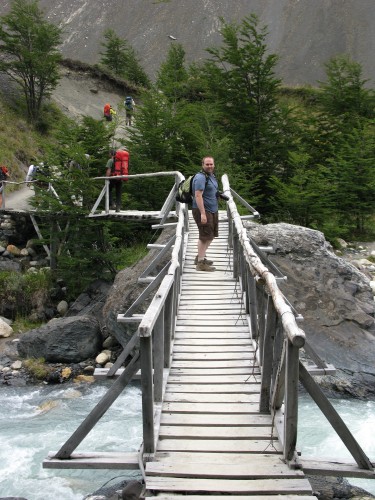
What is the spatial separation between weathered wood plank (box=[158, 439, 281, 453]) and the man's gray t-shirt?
460 cm

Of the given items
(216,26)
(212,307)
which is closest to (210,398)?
(212,307)

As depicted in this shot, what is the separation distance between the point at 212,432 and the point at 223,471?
0.59 metres

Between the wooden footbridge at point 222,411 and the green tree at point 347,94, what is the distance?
1889 cm

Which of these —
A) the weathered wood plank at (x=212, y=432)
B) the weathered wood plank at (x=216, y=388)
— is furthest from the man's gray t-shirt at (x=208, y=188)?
the weathered wood plank at (x=212, y=432)

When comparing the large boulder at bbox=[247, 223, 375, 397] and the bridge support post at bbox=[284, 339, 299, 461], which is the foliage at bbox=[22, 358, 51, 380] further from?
the bridge support post at bbox=[284, 339, 299, 461]

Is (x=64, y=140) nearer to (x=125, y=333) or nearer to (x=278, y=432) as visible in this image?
(x=125, y=333)

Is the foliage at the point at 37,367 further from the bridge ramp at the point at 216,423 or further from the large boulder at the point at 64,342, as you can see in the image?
the bridge ramp at the point at 216,423

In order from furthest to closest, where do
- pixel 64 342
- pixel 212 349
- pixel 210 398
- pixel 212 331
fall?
1. pixel 64 342
2. pixel 212 331
3. pixel 212 349
4. pixel 210 398

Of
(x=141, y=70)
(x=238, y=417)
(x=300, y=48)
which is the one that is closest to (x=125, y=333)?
(x=238, y=417)

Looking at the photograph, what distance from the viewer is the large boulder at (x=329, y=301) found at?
9.67 meters

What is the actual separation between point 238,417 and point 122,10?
6630cm

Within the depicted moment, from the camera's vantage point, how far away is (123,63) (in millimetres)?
43250

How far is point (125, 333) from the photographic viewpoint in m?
11.0

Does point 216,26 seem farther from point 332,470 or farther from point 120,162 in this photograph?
point 332,470
